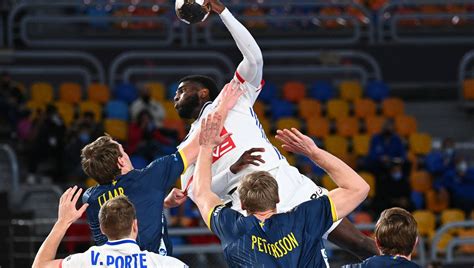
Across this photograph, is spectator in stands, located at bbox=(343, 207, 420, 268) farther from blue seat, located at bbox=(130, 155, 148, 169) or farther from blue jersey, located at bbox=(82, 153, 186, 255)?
blue seat, located at bbox=(130, 155, 148, 169)

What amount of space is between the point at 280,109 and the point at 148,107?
238 cm

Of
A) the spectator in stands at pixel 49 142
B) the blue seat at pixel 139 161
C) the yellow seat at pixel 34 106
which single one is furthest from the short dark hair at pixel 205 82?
the yellow seat at pixel 34 106

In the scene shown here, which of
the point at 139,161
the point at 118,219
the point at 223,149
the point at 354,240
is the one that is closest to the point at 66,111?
the point at 139,161

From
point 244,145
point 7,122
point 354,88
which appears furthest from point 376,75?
point 244,145

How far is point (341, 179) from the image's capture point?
6348 mm

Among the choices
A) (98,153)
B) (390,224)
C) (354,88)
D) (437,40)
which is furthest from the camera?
(437,40)

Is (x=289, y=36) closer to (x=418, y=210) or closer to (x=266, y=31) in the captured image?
(x=266, y=31)

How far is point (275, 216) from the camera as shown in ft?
20.4

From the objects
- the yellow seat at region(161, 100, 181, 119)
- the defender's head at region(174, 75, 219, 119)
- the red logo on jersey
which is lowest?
the red logo on jersey

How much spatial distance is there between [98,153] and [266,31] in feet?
44.5

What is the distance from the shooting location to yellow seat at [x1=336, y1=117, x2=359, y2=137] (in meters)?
17.5

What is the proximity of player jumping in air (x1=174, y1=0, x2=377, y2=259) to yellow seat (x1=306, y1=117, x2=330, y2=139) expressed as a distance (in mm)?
9422

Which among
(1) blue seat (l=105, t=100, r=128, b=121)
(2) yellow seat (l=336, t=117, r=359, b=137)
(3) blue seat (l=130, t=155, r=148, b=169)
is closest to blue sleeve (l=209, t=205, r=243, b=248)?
(3) blue seat (l=130, t=155, r=148, b=169)

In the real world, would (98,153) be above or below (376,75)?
below
